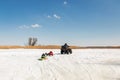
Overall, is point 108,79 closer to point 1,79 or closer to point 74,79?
point 74,79

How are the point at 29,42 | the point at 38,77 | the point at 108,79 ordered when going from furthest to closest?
the point at 29,42 < the point at 38,77 < the point at 108,79

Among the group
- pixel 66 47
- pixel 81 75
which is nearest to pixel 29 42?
pixel 66 47

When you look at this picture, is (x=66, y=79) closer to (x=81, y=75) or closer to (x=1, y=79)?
(x=81, y=75)

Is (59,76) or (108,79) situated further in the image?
(59,76)

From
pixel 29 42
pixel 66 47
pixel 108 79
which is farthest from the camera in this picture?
pixel 29 42

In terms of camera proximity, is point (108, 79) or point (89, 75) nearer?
point (108, 79)

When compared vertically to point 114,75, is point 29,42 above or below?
above

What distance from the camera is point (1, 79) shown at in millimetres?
10172

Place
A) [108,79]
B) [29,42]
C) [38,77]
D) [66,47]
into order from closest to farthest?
[108,79], [38,77], [66,47], [29,42]

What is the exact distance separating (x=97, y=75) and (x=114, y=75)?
0.83m

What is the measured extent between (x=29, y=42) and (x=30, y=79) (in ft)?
241

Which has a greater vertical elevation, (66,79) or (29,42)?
(29,42)

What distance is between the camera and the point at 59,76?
10648 millimetres

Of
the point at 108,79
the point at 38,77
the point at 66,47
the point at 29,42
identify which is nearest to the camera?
the point at 108,79
